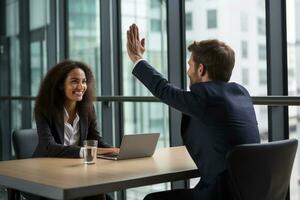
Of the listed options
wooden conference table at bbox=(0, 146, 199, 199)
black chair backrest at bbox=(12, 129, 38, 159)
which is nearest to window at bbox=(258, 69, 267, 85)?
wooden conference table at bbox=(0, 146, 199, 199)

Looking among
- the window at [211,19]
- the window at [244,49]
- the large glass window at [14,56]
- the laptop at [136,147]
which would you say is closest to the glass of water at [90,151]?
the laptop at [136,147]

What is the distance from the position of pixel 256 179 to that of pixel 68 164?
3.02ft

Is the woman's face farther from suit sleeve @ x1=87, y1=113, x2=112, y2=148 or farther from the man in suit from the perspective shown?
the man in suit

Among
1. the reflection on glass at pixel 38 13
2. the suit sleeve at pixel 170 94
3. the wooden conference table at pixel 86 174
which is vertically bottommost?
the wooden conference table at pixel 86 174

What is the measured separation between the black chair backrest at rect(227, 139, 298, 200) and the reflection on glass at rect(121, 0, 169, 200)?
224cm

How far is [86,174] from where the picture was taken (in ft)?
6.60

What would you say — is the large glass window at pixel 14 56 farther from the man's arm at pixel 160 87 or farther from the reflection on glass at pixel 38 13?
the man's arm at pixel 160 87

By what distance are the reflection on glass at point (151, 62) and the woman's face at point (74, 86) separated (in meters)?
1.18

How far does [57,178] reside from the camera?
192cm

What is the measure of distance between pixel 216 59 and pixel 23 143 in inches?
58.9

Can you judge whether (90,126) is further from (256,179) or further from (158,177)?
(256,179)

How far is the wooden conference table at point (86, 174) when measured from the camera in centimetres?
178

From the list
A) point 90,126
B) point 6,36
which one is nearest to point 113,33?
point 90,126

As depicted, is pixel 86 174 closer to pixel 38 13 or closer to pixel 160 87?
pixel 160 87
